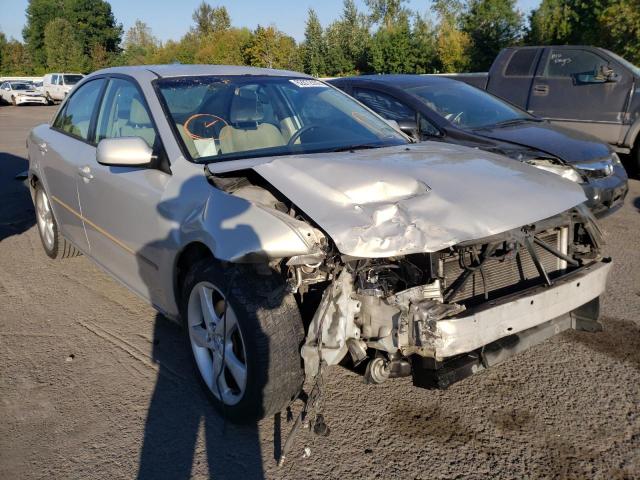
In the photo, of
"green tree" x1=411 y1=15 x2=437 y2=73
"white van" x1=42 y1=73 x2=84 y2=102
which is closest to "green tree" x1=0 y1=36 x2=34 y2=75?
"white van" x1=42 y1=73 x2=84 y2=102

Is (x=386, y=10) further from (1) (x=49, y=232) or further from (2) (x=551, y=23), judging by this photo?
(1) (x=49, y=232)

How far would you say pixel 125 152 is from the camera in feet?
10.8

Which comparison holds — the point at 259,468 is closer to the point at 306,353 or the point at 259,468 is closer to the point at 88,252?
the point at 306,353

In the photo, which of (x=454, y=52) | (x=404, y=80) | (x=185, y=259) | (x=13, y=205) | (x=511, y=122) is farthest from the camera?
(x=454, y=52)

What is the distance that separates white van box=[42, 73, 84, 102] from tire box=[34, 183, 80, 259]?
109 feet

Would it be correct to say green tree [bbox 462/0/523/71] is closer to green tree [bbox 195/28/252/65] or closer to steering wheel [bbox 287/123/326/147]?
green tree [bbox 195/28/252/65]

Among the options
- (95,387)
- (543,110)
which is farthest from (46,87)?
(95,387)

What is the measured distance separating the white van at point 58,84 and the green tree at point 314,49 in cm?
1619

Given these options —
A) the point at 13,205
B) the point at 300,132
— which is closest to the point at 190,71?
the point at 300,132

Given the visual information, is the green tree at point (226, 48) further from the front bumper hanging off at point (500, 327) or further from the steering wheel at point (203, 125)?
the front bumper hanging off at point (500, 327)

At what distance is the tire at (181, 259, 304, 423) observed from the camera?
268 centimetres

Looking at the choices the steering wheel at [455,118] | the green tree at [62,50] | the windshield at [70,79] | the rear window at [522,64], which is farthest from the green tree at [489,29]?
the green tree at [62,50]

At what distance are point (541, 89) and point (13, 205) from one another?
316 inches

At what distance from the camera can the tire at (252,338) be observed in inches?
106
